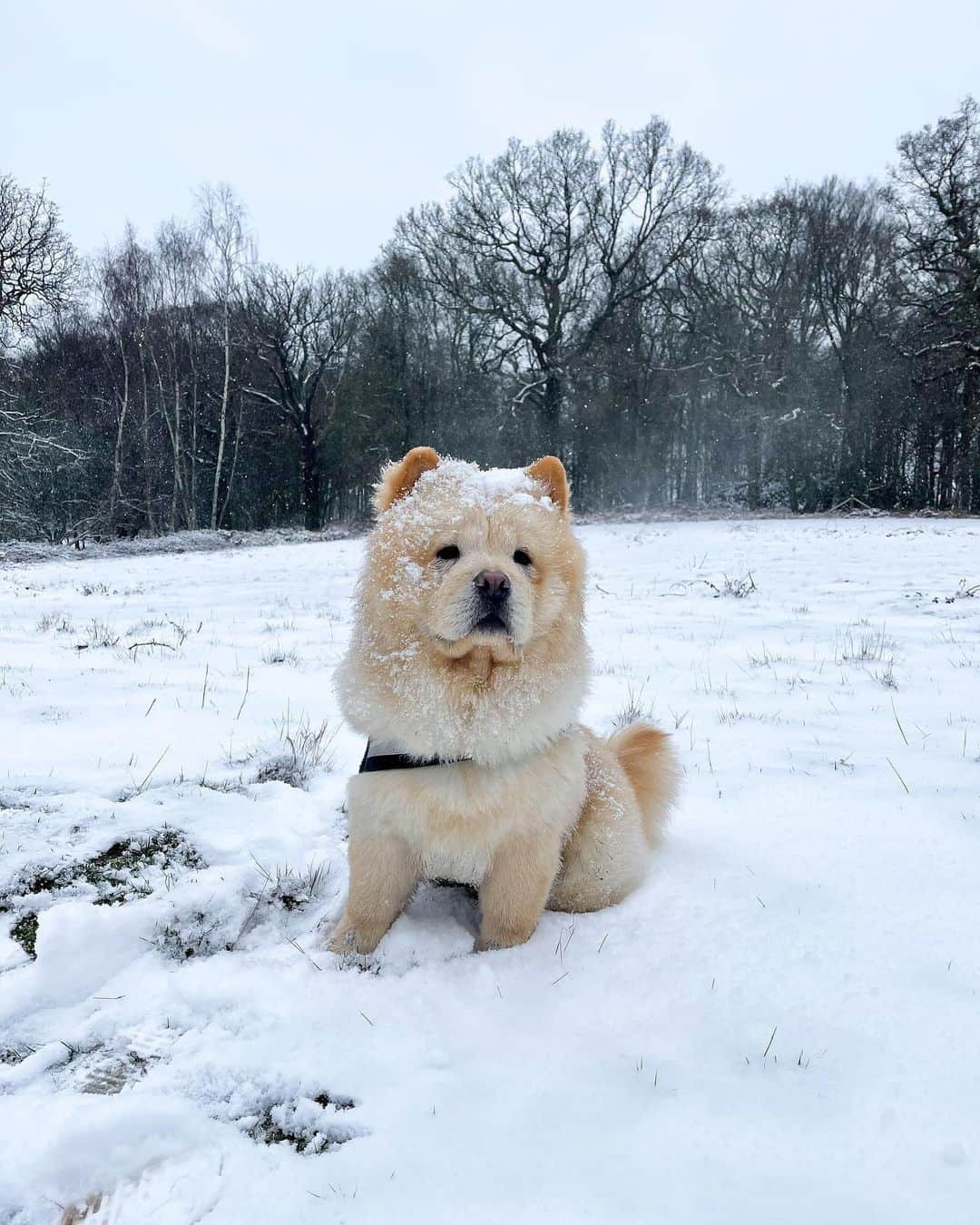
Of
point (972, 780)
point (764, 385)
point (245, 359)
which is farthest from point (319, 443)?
point (972, 780)

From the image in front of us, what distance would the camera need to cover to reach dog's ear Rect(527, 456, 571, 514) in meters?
2.58

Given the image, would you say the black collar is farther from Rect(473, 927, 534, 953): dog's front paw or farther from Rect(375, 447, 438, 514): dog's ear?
Rect(375, 447, 438, 514): dog's ear

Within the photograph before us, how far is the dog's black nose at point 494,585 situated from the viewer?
207 centimetres

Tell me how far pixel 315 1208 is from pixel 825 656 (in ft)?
17.9

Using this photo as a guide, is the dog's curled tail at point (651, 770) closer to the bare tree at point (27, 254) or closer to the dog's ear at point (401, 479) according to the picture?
the dog's ear at point (401, 479)

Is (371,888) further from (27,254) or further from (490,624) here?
(27,254)

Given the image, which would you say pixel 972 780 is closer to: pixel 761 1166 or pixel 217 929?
pixel 761 1166

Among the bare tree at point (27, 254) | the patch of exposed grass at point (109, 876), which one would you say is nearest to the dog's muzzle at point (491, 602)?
the patch of exposed grass at point (109, 876)

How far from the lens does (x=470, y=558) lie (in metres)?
2.20

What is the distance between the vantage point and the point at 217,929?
2215mm

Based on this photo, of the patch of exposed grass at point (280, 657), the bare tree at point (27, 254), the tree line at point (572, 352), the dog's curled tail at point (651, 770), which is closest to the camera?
the dog's curled tail at point (651, 770)

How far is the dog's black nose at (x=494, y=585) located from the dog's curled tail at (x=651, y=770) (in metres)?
1.15

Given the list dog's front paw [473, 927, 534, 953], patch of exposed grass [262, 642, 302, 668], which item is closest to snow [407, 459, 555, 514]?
dog's front paw [473, 927, 534, 953]

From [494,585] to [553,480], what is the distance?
0.69m
